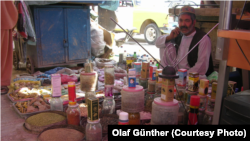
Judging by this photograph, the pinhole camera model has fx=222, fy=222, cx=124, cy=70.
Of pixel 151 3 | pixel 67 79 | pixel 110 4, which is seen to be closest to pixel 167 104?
pixel 67 79

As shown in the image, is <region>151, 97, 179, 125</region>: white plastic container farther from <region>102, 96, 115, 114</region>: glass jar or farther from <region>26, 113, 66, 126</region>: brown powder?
<region>26, 113, 66, 126</region>: brown powder

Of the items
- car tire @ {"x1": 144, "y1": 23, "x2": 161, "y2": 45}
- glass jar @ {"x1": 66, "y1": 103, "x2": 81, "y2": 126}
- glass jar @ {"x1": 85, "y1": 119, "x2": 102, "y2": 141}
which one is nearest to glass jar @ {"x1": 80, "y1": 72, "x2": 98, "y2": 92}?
glass jar @ {"x1": 66, "y1": 103, "x2": 81, "y2": 126}

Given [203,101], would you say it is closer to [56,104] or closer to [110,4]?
[56,104]

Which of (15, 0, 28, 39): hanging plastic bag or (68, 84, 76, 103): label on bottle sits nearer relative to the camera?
(68, 84, 76, 103): label on bottle

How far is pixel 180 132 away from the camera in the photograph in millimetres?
1348

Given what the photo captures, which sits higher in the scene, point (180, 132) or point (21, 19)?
point (21, 19)

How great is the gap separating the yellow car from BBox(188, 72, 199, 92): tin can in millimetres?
6539

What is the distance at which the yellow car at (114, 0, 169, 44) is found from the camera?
841cm

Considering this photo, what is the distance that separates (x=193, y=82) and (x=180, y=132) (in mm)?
627

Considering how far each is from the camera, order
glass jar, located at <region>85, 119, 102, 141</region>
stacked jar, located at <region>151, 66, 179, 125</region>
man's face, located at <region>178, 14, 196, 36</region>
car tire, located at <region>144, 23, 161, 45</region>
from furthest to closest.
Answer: car tire, located at <region>144, 23, 161, 45</region>
man's face, located at <region>178, 14, 196, 36</region>
glass jar, located at <region>85, 119, 102, 141</region>
stacked jar, located at <region>151, 66, 179, 125</region>

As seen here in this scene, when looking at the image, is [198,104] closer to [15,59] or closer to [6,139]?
[6,139]

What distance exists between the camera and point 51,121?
6.91 ft

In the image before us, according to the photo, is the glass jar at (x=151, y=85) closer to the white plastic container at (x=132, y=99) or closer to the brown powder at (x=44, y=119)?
the white plastic container at (x=132, y=99)

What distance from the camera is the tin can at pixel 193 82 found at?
1.84 m
